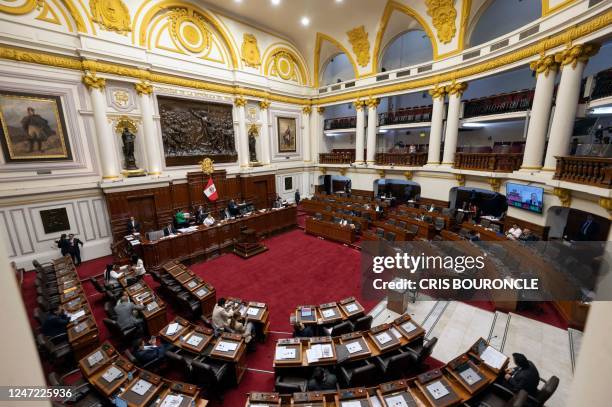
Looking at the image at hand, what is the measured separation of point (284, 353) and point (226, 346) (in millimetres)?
1061

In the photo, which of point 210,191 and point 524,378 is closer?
point 524,378

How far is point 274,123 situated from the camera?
1648cm

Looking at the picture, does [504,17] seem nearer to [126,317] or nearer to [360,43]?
[360,43]

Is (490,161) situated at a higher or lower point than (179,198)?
higher

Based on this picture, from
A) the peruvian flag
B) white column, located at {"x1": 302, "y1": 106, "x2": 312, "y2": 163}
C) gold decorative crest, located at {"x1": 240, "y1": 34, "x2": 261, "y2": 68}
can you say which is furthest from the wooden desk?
gold decorative crest, located at {"x1": 240, "y1": 34, "x2": 261, "y2": 68}

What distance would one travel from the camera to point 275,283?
8.08 m

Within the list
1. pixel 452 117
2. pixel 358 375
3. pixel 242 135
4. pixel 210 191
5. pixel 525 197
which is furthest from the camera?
pixel 242 135

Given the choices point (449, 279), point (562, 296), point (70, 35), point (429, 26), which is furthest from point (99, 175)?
point (429, 26)

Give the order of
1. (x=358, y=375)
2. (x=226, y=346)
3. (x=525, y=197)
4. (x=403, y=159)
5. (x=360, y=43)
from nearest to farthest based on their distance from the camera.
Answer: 1. (x=358, y=375)
2. (x=226, y=346)
3. (x=525, y=197)
4. (x=403, y=159)
5. (x=360, y=43)

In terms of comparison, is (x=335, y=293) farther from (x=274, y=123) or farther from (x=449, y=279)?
(x=274, y=123)

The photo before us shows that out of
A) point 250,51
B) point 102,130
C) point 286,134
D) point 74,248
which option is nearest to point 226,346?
point 74,248

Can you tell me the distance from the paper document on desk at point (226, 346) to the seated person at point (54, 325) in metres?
3.15

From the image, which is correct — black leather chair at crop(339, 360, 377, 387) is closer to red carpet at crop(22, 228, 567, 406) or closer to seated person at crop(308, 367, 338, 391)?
seated person at crop(308, 367, 338, 391)

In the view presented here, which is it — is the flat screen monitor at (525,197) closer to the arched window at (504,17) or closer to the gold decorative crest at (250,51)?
the arched window at (504,17)
